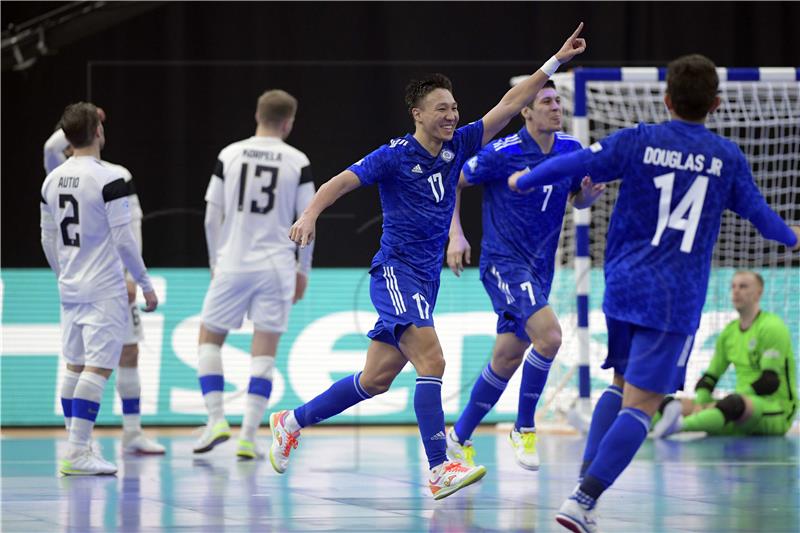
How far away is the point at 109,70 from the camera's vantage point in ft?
37.1

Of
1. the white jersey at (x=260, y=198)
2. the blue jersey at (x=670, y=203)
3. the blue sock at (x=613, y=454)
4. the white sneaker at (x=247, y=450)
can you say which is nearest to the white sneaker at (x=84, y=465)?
the white sneaker at (x=247, y=450)

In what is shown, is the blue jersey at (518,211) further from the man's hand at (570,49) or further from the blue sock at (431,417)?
the blue sock at (431,417)

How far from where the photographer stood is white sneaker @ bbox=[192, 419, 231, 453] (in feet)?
25.3

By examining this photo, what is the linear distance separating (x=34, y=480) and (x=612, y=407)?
3.26 metres

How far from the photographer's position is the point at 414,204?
5645mm

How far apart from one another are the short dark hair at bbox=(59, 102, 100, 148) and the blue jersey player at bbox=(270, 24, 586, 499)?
79.5 inches

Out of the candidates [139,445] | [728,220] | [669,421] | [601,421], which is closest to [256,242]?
[139,445]

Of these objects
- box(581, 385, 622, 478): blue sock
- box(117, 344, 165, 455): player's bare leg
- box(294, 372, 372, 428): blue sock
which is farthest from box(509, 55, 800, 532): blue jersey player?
box(117, 344, 165, 455): player's bare leg

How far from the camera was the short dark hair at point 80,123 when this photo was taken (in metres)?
6.87

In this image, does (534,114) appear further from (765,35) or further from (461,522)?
(765,35)

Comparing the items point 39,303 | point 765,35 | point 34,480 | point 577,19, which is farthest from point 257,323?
point 765,35

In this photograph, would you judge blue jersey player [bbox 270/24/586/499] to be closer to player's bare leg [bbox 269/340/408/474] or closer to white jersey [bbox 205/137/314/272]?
player's bare leg [bbox 269/340/408/474]

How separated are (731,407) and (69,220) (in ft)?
16.2

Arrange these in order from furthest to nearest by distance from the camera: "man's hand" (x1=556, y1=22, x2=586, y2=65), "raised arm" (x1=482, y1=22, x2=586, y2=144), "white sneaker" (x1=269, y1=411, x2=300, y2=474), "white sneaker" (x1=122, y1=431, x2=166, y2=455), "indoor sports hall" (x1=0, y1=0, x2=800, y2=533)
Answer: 1. "white sneaker" (x1=122, y1=431, x2=166, y2=455)
2. "white sneaker" (x1=269, y1=411, x2=300, y2=474)
3. "raised arm" (x1=482, y1=22, x2=586, y2=144)
4. "man's hand" (x1=556, y1=22, x2=586, y2=65)
5. "indoor sports hall" (x1=0, y1=0, x2=800, y2=533)
